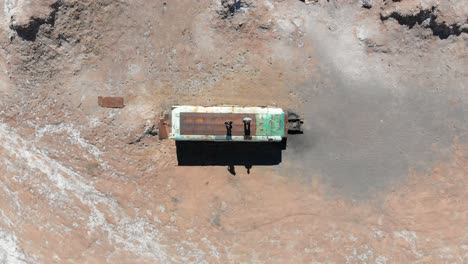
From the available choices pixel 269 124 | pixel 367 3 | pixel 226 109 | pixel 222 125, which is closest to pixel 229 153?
pixel 222 125

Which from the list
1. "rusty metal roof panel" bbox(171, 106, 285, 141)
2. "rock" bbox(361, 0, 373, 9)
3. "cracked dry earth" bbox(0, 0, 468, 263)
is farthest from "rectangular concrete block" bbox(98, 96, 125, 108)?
"rock" bbox(361, 0, 373, 9)

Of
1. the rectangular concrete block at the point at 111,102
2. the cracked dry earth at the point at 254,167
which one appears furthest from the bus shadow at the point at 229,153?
the rectangular concrete block at the point at 111,102

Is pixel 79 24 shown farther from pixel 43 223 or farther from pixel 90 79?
pixel 43 223

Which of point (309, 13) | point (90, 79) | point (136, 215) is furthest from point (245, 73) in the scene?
point (136, 215)

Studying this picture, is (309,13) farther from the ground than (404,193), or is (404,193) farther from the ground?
(309,13)

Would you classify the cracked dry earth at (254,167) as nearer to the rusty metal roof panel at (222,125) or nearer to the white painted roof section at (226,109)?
the white painted roof section at (226,109)

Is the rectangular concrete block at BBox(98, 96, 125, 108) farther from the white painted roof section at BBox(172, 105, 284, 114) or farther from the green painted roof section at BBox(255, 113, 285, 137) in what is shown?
the green painted roof section at BBox(255, 113, 285, 137)
